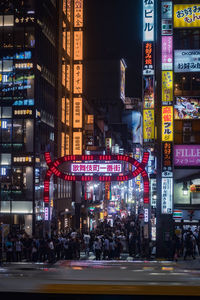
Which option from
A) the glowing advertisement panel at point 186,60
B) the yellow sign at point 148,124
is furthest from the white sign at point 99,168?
the glowing advertisement panel at point 186,60

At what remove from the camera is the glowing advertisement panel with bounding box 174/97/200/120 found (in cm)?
3394

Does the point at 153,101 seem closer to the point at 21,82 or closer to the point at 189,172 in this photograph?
the point at 189,172

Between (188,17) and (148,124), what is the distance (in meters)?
7.69

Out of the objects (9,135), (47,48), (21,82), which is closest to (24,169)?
(9,135)

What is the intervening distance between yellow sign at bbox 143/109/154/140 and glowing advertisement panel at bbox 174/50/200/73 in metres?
3.65

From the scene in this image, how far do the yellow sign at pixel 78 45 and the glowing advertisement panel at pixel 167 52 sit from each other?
951 inches

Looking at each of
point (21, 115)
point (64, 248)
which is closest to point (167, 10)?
point (64, 248)

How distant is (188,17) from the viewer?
34.1m

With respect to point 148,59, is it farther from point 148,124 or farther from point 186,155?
point 186,155

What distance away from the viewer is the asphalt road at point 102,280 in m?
4.82

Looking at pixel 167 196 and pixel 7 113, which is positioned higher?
pixel 7 113

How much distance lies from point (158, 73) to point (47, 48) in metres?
19.0

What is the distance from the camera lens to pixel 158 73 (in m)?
33.4

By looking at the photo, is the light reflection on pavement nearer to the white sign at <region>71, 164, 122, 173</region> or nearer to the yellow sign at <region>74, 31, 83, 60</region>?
the white sign at <region>71, 164, 122, 173</region>
